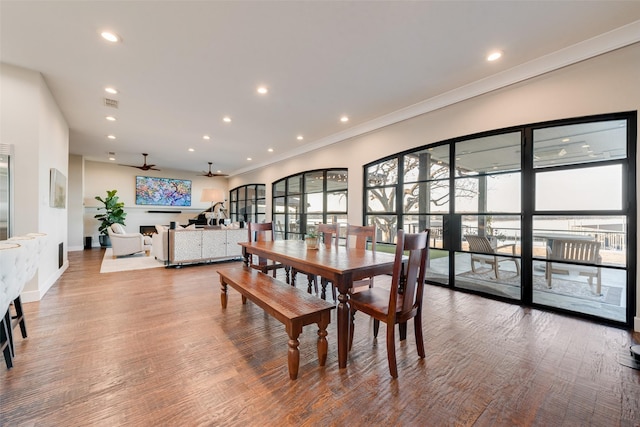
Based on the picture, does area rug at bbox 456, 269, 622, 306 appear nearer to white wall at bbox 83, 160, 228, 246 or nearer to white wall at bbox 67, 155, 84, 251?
white wall at bbox 83, 160, 228, 246

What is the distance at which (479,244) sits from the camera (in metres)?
3.69

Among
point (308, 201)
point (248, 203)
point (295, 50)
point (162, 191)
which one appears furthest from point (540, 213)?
point (162, 191)

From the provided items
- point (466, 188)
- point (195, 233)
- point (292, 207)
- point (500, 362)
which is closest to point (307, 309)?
point (500, 362)

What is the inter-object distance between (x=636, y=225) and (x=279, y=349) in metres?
3.64

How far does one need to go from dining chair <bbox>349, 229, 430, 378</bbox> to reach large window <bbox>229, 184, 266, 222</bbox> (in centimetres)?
723

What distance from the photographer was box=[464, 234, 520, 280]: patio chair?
3409mm

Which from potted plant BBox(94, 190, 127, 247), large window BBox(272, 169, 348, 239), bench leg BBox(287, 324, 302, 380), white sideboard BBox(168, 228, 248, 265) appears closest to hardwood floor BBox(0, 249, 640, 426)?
bench leg BBox(287, 324, 302, 380)

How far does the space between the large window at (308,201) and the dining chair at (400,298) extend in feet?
10.2

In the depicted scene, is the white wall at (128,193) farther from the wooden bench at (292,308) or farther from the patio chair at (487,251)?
the patio chair at (487,251)

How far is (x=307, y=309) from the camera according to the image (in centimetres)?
191

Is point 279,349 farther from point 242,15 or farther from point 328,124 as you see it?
point 328,124

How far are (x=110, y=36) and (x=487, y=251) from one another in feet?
16.8

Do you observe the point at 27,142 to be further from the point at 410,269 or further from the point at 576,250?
the point at 576,250

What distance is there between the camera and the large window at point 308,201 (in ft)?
19.9
